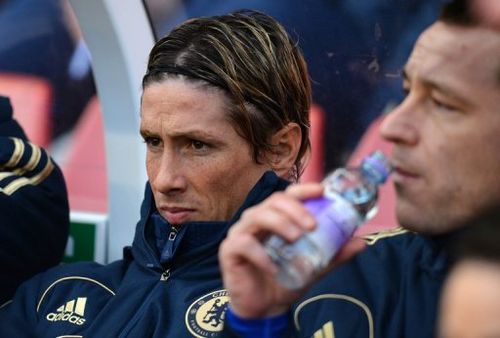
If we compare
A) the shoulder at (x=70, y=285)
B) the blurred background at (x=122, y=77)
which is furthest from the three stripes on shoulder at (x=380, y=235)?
the blurred background at (x=122, y=77)

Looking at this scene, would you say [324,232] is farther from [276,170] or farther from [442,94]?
[276,170]

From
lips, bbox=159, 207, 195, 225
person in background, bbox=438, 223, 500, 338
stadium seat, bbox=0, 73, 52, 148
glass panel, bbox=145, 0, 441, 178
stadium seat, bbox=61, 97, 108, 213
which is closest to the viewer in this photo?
person in background, bbox=438, 223, 500, 338

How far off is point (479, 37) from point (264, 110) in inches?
28.7

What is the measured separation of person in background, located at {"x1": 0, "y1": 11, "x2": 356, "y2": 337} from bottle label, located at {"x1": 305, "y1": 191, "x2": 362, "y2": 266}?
70 cm

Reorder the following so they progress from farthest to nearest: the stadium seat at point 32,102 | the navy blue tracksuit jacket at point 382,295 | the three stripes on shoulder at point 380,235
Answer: the stadium seat at point 32,102 → the three stripes on shoulder at point 380,235 → the navy blue tracksuit jacket at point 382,295

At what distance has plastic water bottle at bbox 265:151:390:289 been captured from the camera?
1.40m

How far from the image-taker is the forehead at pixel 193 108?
7.20 feet

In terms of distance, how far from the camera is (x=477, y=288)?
0.99m

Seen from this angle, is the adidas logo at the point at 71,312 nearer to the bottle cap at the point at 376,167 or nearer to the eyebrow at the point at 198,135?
the eyebrow at the point at 198,135

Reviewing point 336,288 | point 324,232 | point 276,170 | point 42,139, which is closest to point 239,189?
point 276,170

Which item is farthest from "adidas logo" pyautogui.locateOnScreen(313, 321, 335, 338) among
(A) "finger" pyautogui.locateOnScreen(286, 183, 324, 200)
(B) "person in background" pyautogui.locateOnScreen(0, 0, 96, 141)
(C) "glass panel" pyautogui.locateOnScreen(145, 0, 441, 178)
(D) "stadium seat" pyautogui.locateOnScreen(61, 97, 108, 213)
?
(B) "person in background" pyautogui.locateOnScreen(0, 0, 96, 141)

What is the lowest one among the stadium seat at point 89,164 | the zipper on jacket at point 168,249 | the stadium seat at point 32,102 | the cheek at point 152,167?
the stadium seat at point 89,164

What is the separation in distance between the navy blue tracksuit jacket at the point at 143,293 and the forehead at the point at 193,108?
6.6 inches

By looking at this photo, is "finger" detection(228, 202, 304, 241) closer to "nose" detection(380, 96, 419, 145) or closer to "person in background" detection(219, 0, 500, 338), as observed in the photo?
"person in background" detection(219, 0, 500, 338)
